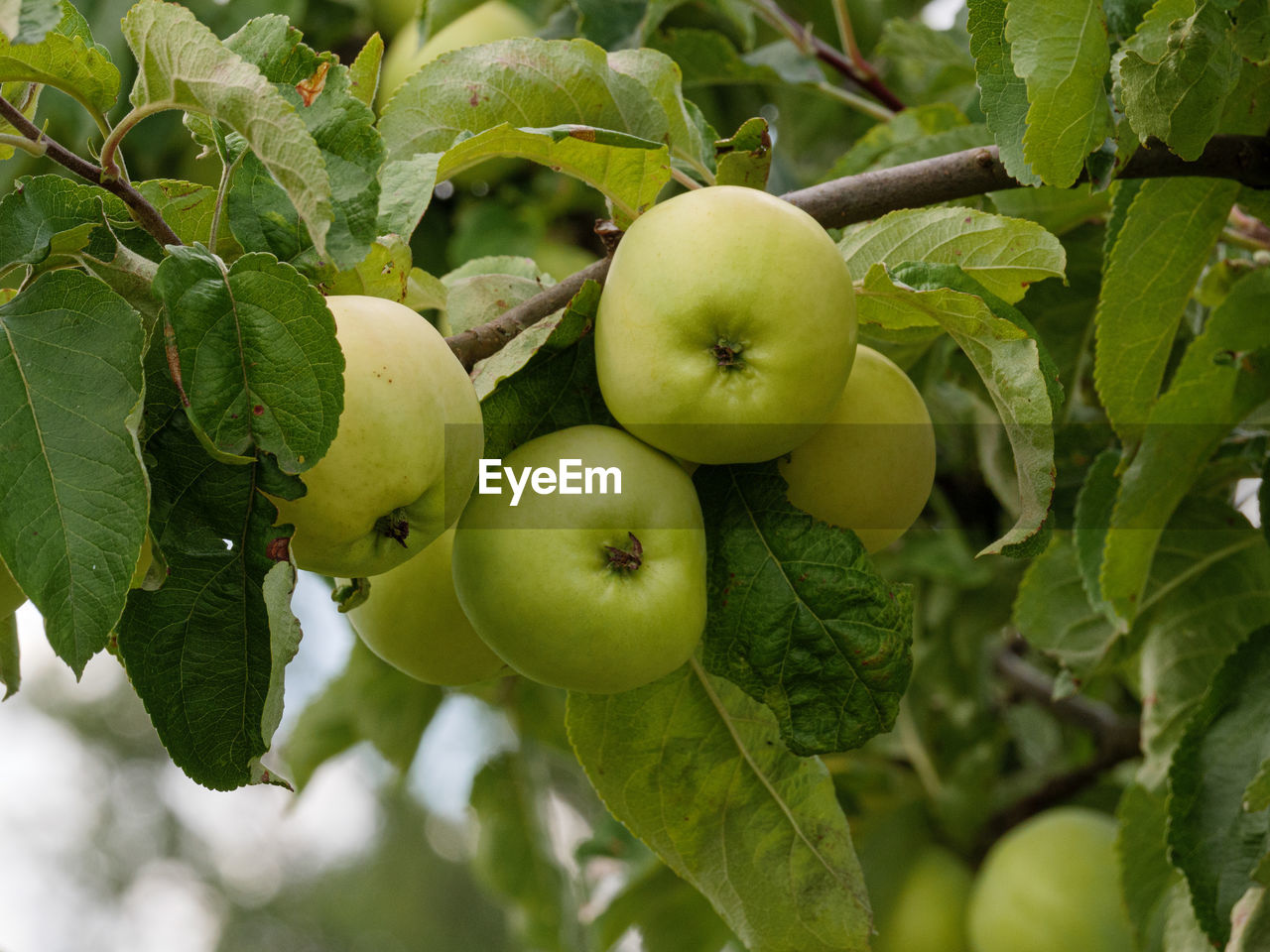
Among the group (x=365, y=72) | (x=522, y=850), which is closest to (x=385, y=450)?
(x=365, y=72)

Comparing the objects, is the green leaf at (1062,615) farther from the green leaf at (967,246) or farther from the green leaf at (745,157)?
the green leaf at (745,157)

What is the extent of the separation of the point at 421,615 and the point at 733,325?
27cm

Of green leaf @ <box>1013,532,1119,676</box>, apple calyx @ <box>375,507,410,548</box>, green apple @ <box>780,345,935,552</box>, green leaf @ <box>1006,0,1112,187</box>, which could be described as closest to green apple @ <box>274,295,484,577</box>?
apple calyx @ <box>375,507,410,548</box>

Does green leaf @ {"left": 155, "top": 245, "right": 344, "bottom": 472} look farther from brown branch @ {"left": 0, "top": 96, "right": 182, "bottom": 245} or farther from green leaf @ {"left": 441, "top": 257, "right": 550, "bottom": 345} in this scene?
green leaf @ {"left": 441, "top": 257, "right": 550, "bottom": 345}

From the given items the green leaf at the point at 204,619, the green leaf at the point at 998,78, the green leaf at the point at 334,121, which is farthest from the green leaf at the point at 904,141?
the green leaf at the point at 204,619

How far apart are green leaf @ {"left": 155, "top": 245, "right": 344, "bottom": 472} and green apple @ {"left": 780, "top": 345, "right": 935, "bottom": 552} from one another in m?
0.30

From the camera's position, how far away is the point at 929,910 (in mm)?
1699

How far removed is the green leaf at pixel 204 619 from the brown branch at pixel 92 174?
0.33 feet

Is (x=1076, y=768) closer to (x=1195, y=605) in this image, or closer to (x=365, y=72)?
(x=1195, y=605)

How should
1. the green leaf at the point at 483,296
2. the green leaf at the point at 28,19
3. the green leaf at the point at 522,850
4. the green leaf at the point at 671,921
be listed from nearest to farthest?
1. the green leaf at the point at 28,19
2. the green leaf at the point at 483,296
3. the green leaf at the point at 671,921
4. the green leaf at the point at 522,850

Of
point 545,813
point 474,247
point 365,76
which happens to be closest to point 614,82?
point 365,76

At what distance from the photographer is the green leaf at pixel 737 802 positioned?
2.69 ft

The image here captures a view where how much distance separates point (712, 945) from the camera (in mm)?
1723

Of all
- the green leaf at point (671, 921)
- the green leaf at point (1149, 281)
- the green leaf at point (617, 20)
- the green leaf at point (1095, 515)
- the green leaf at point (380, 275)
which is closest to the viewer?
the green leaf at point (380, 275)
